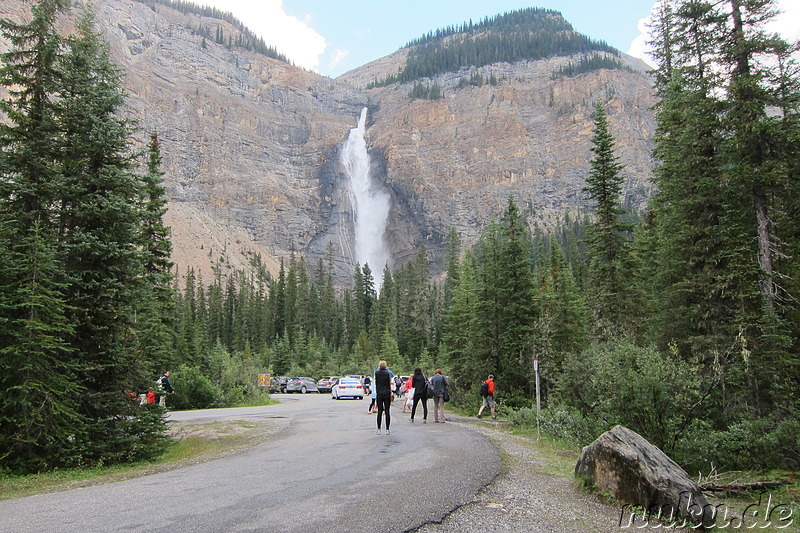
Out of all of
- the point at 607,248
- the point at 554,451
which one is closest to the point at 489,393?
the point at 554,451

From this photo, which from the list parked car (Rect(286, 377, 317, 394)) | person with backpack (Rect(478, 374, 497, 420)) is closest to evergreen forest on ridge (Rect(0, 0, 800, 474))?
person with backpack (Rect(478, 374, 497, 420))

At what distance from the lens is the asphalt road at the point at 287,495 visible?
5.57m

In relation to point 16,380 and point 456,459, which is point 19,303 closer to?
point 16,380

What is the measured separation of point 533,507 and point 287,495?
3304 mm

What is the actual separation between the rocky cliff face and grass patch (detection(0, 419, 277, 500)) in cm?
12281

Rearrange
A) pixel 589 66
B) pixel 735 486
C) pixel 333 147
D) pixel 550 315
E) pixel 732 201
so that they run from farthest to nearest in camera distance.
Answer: pixel 589 66
pixel 333 147
pixel 550 315
pixel 732 201
pixel 735 486

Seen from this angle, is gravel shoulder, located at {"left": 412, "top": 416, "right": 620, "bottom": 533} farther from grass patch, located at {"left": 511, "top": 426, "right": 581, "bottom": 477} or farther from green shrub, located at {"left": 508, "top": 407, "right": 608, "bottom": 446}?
green shrub, located at {"left": 508, "top": 407, "right": 608, "bottom": 446}

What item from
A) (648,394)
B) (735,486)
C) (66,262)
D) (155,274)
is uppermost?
(155,274)

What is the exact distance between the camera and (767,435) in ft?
39.5

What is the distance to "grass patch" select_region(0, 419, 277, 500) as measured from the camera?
29.5 ft

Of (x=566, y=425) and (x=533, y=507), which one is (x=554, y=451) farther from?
(x=533, y=507)

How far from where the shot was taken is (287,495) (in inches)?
265

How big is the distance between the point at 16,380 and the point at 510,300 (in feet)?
67.7

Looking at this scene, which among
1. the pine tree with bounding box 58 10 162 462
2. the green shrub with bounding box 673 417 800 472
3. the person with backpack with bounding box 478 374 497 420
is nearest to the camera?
the green shrub with bounding box 673 417 800 472
